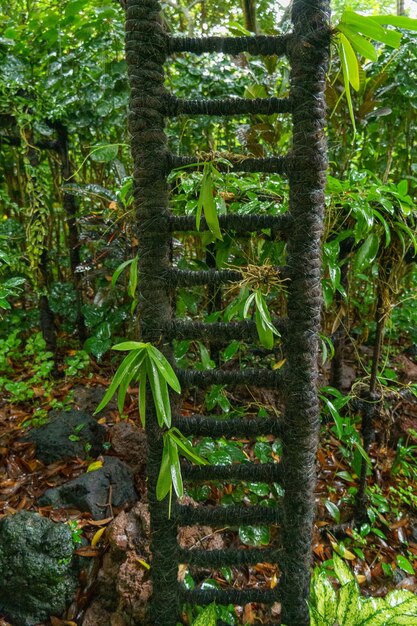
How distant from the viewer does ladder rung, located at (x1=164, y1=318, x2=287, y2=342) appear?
3.89 feet

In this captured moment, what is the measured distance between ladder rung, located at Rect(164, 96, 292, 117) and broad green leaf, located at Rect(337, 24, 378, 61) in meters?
0.17

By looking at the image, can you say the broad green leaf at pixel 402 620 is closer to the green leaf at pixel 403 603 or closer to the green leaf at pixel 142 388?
the green leaf at pixel 403 603

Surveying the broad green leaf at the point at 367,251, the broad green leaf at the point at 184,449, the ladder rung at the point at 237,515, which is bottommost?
the ladder rung at the point at 237,515

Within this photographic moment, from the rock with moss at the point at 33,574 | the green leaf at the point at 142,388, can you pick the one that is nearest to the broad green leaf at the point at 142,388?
the green leaf at the point at 142,388

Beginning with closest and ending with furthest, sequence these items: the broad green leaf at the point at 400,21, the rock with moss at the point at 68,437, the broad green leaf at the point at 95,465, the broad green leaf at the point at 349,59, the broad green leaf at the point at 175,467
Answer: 1. the broad green leaf at the point at 400,21
2. the broad green leaf at the point at 349,59
3. the broad green leaf at the point at 175,467
4. the broad green leaf at the point at 95,465
5. the rock with moss at the point at 68,437

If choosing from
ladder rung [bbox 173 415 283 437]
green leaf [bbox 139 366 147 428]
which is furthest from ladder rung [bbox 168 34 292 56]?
ladder rung [bbox 173 415 283 437]

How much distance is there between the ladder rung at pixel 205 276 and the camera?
117 centimetres

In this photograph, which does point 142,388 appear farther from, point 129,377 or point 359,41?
point 359,41

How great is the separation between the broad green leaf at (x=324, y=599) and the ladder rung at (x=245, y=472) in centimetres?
27

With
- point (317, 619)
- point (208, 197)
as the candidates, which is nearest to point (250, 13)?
point (208, 197)

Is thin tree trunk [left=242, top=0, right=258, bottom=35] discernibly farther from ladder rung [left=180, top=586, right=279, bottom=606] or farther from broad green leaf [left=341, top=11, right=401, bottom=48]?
ladder rung [left=180, top=586, right=279, bottom=606]

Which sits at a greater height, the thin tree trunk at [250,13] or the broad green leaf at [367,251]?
→ the thin tree trunk at [250,13]

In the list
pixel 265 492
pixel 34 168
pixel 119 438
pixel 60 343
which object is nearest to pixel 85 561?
pixel 119 438

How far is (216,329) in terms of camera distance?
120 cm
